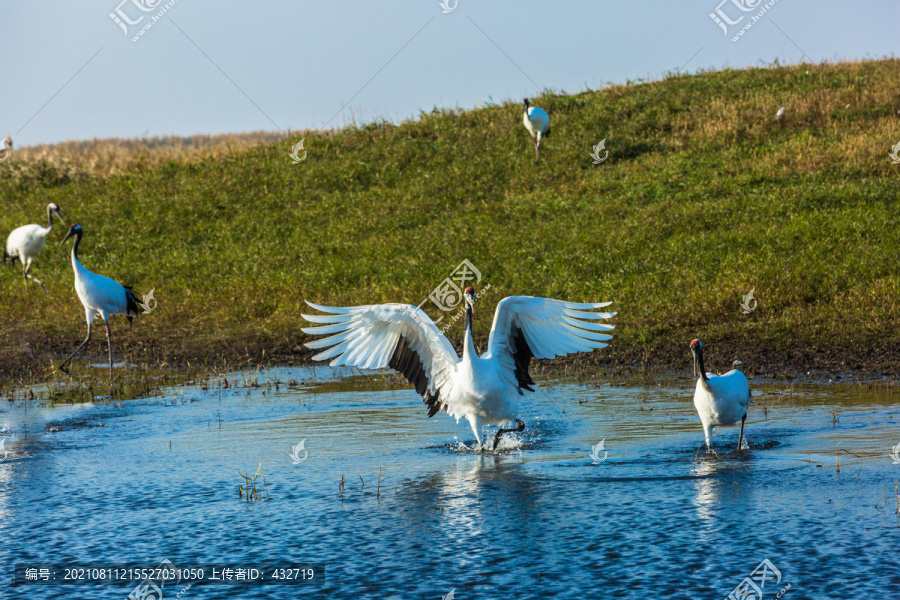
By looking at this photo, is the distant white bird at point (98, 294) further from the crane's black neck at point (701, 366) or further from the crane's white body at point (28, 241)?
the crane's black neck at point (701, 366)

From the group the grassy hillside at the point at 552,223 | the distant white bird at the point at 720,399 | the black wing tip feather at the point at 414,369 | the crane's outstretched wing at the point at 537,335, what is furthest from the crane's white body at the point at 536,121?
the distant white bird at the point at 720,399

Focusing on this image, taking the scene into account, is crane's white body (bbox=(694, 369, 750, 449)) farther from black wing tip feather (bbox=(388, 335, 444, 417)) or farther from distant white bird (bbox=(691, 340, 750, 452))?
black wing tip feather (bbox=(388, 335, 444, 417))

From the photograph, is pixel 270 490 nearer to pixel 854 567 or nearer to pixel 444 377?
pixel 444 377

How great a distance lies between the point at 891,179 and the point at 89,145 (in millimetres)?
31784

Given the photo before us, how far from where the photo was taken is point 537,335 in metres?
8.15

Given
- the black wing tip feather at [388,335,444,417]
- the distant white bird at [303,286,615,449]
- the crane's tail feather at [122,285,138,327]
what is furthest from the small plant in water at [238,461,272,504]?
the crane's tail feather at [122,285,138,327]

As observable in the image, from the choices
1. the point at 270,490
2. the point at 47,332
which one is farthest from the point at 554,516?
the point at 47,332

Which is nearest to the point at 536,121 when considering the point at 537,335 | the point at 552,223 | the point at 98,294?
the point at 552,223

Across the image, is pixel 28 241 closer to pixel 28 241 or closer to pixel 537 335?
pixel 28 241

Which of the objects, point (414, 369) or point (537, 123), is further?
point (537, 123)

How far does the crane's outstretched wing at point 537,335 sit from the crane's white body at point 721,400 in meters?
0.95

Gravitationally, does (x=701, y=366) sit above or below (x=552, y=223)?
below

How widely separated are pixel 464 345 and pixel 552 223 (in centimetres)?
1070

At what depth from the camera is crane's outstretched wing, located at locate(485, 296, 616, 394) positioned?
26.1 feet
